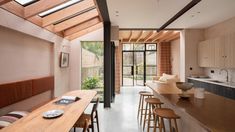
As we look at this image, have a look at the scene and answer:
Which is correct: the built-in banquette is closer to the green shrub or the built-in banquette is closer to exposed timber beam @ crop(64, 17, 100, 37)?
exposed timber beam @ crop(64, 17, 100, 37)

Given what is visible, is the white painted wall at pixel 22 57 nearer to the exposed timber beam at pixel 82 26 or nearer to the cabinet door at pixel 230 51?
the exposed timber beam at pixel 82 26

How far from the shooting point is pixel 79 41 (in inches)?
282

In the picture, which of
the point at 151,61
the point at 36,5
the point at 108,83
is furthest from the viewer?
the point at 151,61

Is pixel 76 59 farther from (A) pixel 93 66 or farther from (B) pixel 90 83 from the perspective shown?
(B) pixel 90 83

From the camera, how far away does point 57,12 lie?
4695 millimetres

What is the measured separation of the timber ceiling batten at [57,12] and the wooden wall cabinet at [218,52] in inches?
143

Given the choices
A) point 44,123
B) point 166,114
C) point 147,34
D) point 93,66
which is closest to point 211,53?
point 147,34

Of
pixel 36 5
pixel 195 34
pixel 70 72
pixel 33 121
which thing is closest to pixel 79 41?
pixel 70 72

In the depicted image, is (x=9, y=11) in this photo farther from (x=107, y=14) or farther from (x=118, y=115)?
(x=118, y=115)

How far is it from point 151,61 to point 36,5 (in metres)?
8.55

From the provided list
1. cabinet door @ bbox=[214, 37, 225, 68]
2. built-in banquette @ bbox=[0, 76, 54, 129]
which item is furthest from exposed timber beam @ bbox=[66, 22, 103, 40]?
cabinet door @ bbox=[214, 37, 225, 68]

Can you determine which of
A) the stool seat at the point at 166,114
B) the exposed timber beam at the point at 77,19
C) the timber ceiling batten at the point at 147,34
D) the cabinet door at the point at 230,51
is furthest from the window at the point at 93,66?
the stool seat at the point at 166,114

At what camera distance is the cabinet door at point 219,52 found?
5075 mm

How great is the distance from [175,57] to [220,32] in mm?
4592
